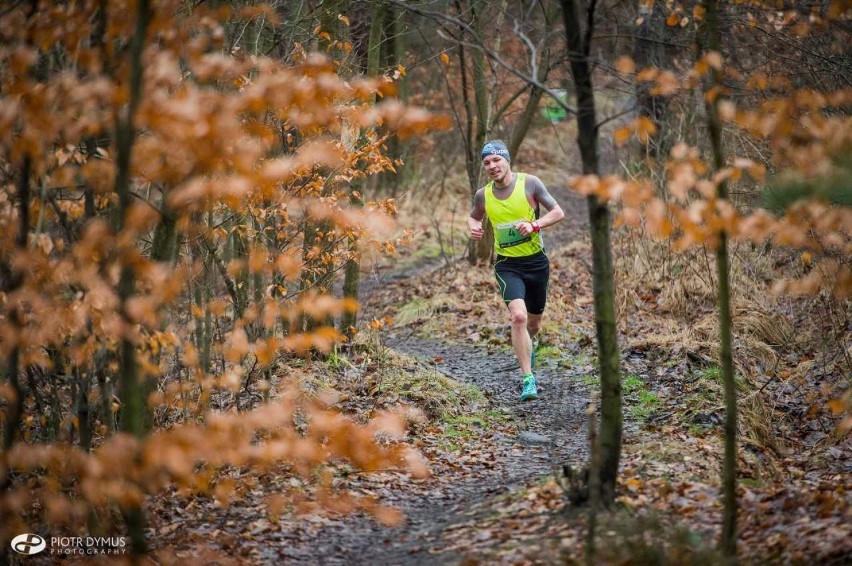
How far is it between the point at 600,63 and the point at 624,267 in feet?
24.1

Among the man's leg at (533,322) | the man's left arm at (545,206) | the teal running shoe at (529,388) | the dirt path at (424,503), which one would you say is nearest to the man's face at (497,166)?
the man's left arm at (545,206)

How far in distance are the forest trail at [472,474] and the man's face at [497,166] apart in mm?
2423

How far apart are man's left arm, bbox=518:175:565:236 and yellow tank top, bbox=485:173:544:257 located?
123mm

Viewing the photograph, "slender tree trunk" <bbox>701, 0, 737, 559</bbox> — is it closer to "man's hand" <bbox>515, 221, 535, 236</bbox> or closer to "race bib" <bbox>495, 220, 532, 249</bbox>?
"man's hand" <bbox>515, 221, 535, 236</bbox>

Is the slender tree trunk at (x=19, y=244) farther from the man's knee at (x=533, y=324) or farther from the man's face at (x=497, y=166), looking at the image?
the man's knee at (x=533, y=324)

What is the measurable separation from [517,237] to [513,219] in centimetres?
19

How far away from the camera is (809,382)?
25.8 feet

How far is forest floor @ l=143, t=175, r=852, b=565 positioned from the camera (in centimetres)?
431

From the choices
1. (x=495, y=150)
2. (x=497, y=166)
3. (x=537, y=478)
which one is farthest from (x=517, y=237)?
(x=537, y=478)

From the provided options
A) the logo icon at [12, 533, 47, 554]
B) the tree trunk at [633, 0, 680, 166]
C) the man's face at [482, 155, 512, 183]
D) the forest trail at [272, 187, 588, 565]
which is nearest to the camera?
the logo icon at [12, 533, 47, 554]

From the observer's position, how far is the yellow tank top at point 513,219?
782cm

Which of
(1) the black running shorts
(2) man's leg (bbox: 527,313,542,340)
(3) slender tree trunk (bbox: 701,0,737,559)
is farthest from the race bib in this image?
(3) slender tree trunk (bbox: 701,0,737,559)

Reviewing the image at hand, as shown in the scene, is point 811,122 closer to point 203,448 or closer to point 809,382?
point 203,448

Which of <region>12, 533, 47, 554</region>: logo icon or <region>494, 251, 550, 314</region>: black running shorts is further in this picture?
<region>494, 251, 550, 314</region>: black running shorts
